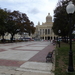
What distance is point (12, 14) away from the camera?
148 feet

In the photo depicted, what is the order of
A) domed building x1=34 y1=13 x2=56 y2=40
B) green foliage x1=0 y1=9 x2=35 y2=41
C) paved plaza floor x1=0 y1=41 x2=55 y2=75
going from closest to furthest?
paved plaza floor x1=0 y1=41 x2=55 y2=75
green foliage x1=0 y1=9 x2=35 y2=41
domed building x1=34 y1=13 x2=56 y2=40

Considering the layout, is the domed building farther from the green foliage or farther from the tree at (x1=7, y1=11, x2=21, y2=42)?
the tree at (x1=7, y1=11, x2=21, y2=42)

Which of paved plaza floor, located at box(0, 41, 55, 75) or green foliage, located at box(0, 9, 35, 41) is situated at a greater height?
green foliage, located at box(0, 9, 35, 41)

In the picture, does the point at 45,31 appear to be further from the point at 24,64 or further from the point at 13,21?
the point at 24,64

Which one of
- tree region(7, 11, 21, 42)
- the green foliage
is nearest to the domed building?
the green foliage

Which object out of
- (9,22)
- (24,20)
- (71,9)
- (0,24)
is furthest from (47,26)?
(71,9)

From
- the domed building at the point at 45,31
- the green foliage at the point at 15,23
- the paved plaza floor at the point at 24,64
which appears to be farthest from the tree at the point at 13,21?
the domed building at the point at 45,31

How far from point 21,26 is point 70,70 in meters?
40.1

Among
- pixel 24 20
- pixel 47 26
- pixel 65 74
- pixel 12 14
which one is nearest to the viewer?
pixel 65 74

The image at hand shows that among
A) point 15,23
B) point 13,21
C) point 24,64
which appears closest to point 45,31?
point 15,23

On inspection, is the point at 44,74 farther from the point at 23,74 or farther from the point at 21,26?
the point at 21,26

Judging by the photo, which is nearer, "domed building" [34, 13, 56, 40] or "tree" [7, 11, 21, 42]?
"tree" [7, 11, 21, 42]

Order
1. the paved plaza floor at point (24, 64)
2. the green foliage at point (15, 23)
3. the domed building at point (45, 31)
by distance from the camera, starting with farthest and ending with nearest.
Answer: the domed building at point (45, 31) < the green foliage at point (15, 23) < the paved plaza floor at point (24, 64)

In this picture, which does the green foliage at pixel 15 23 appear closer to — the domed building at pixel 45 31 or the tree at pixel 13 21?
the tree at pixel 13 21
